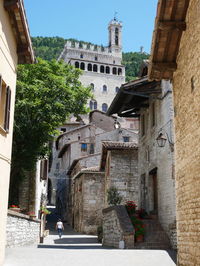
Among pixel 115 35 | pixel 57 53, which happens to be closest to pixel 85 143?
pixel 115 35

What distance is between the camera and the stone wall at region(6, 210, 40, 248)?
49.5 ft

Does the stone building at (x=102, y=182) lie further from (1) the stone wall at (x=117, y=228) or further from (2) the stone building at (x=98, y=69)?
(2) the stone building at (x=98, y=69)

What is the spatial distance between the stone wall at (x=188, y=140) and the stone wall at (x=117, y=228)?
21.1 feet

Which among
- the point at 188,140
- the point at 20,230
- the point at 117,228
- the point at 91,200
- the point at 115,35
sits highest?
the point at 115,35

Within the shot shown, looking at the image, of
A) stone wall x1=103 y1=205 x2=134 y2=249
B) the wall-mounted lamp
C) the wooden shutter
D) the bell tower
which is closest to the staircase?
stone wall x1=103 y1=205 x2=134 y2=249

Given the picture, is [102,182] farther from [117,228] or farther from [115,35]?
[115,35]

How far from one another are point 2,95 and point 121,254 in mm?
7138

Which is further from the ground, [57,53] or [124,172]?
[57,53]

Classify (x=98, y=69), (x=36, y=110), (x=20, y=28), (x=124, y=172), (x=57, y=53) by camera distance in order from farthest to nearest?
(x=57, y=53) < (x=98, y=69) < (x=124, y=172) < (x=36, y=110) < (x=20, y=28)

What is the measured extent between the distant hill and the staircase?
111 m

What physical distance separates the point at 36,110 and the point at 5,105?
36.4ft

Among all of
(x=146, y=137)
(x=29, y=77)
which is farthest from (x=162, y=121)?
(x=29, y=77)

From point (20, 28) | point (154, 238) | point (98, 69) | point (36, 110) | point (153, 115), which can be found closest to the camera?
point (20, 28)

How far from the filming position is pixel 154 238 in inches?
655
